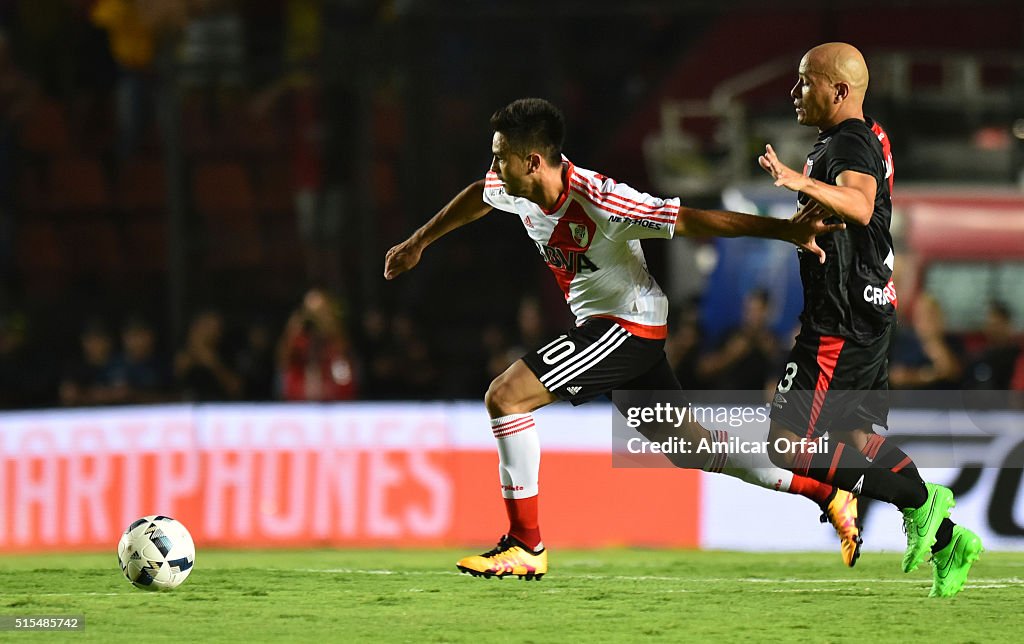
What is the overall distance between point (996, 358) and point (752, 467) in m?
5.39

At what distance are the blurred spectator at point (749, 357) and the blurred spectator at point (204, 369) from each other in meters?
3.85

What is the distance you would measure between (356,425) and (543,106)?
4829 mm

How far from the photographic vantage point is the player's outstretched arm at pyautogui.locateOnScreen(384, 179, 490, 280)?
7309 millimetres

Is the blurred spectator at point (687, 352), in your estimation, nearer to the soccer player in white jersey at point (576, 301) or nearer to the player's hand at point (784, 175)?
the soccer player in white jersey at point (576, 301)

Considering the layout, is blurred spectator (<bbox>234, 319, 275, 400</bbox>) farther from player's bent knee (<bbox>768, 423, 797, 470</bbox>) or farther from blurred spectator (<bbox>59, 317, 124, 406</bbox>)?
player's bent knee (<bbox>768, 423, 797, 470</bbox>)

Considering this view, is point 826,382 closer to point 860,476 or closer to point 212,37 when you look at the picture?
point 860,476

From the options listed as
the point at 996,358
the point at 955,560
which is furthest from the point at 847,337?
the point at 996,358

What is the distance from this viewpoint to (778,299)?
13891 millimetres

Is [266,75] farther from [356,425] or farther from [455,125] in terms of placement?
[356,425]

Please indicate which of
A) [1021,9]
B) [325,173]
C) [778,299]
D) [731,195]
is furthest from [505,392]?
[1021,9]

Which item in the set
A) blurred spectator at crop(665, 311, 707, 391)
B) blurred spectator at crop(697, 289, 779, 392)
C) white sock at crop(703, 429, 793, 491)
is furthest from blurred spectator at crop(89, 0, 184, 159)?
white sock at crop(703, 429, 793, 491)

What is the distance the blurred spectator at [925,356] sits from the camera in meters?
11.6

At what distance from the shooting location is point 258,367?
13.7 meters

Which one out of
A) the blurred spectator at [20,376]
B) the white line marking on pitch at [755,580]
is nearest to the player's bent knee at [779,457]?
the white line marking on pitch at [755,580]
